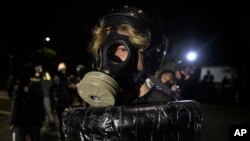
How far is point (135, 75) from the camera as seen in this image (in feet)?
5.22

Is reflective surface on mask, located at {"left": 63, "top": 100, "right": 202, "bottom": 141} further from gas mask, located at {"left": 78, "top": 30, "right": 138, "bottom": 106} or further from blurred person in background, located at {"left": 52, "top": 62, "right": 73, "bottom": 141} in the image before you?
blurred person in background, located at {"left": 52, "top": 62, "right": 73, "bottom": 141}

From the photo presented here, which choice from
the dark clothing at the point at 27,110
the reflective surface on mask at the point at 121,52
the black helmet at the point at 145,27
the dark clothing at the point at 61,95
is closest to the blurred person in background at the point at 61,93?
the dark clothing at the point at 61,95

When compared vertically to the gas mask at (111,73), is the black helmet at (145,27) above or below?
above

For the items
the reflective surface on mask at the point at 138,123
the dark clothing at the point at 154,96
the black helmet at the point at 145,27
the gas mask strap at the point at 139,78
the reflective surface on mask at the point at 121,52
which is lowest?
the reflective surface on mask at the point at 138,123

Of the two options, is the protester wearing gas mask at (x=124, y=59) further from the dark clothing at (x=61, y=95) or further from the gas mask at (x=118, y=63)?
the dark clothing at (x=61, y=95)

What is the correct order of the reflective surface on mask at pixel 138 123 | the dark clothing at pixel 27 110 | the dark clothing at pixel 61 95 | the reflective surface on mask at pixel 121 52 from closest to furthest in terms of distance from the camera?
the reflective surface on mask at pixel 138 123 → the reflective surface on mask at pixel 121 52 → the dark clothing at pixel 27 110 → the dark clothing at pixel 61 95

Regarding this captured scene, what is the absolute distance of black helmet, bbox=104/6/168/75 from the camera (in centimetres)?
165

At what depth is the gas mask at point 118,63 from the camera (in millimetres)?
1425

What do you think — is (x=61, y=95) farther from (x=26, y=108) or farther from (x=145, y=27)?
(x=145, y=27)

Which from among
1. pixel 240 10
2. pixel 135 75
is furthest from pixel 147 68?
pixel 240 10

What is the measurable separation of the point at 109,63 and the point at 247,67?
21.3 m

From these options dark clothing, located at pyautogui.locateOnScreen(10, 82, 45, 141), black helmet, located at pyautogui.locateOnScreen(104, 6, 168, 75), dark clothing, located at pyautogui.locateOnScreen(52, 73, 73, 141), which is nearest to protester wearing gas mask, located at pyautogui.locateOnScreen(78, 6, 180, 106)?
black helmet, located at pyautogui.locateOnScreen(104, 6, 168, 75)

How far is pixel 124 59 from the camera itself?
1562mm

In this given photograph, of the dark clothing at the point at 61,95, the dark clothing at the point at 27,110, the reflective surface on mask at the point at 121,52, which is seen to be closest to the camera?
the reflective surface on mask at the point at 121,52
